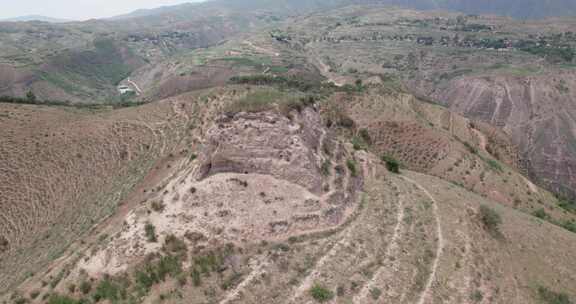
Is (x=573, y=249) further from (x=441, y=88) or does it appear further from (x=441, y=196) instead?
(x=441, y=88)

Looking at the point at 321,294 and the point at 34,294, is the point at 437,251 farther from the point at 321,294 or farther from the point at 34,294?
the point at 34,294

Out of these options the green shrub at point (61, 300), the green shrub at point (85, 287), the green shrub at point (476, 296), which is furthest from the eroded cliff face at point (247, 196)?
the green shrub at point (476, 296)

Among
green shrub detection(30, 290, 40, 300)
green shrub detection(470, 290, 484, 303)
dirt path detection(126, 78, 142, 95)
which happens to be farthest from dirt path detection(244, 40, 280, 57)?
green shrub detection(30, 290, 40, 300)

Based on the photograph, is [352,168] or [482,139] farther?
[482,139]

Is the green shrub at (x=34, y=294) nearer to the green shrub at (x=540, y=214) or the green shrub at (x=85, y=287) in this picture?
the green shrub at (x=85, y=287)

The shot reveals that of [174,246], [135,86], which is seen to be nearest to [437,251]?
[174,246]

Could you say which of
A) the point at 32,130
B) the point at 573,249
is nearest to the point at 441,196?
the point at 573,249
